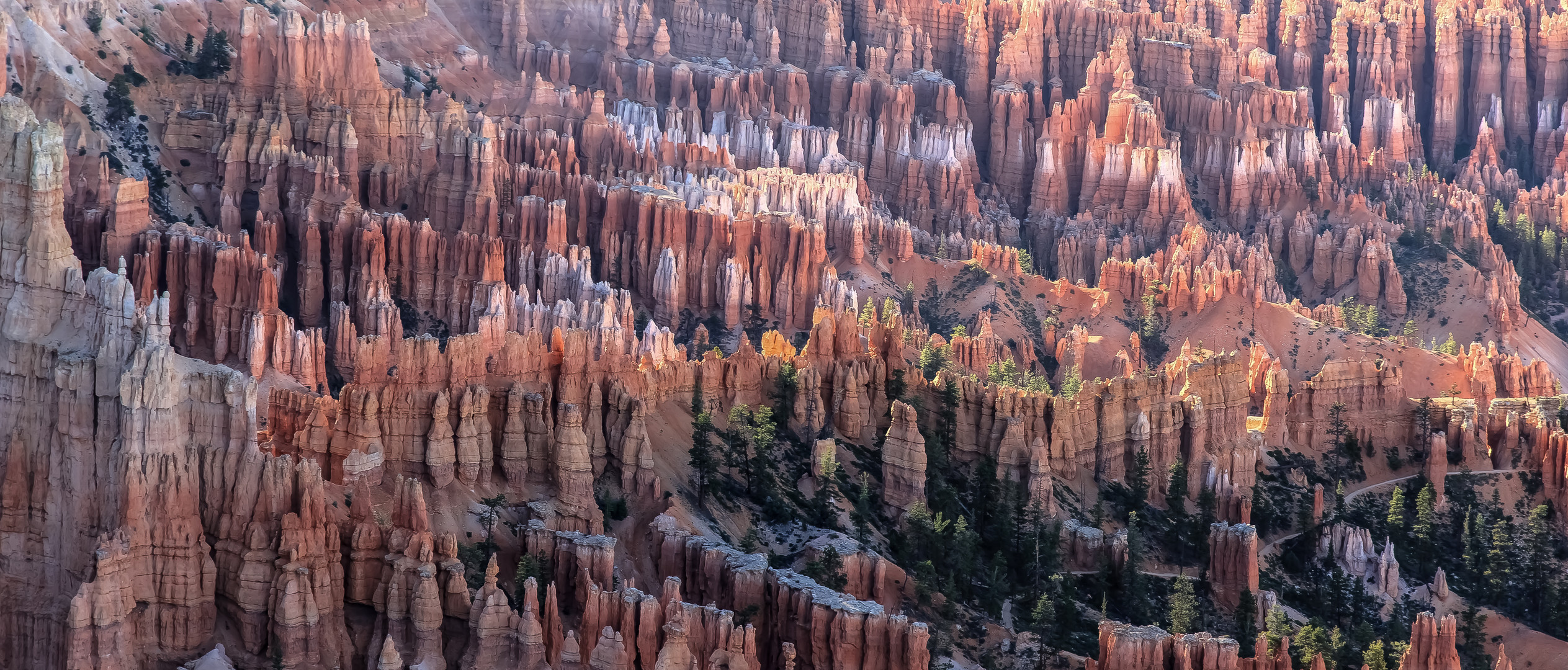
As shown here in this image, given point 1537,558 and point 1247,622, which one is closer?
point 1247,622

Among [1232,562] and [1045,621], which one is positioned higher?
[1045,621]

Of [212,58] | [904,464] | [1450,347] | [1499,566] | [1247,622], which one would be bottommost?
[1450,347]

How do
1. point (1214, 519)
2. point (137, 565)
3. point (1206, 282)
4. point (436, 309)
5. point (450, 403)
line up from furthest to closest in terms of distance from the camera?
point (1206, 282) → point (436, 309) → point (1214, 519) → point (450, 403) → point (137, 565)

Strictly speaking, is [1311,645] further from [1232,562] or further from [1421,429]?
[1421,429]

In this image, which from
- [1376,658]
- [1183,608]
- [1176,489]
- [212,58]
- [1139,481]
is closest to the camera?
[1376,658]

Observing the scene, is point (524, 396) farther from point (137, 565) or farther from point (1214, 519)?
point (1214, 519)

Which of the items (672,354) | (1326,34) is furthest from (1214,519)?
(1326,34)

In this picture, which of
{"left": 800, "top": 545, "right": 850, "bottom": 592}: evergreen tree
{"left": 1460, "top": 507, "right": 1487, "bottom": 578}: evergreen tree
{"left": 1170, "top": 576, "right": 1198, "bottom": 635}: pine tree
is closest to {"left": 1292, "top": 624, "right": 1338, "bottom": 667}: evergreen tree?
{"left": 1170, "top": 576, "right": 1198, "bottom": 635}: pine tree

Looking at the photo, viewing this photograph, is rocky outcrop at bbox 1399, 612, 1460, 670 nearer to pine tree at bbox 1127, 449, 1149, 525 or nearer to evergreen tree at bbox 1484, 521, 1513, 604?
evergreen tree at bbox 1484, 521, 1513, 604

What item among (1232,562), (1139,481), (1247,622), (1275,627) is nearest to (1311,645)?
(1275,627)
